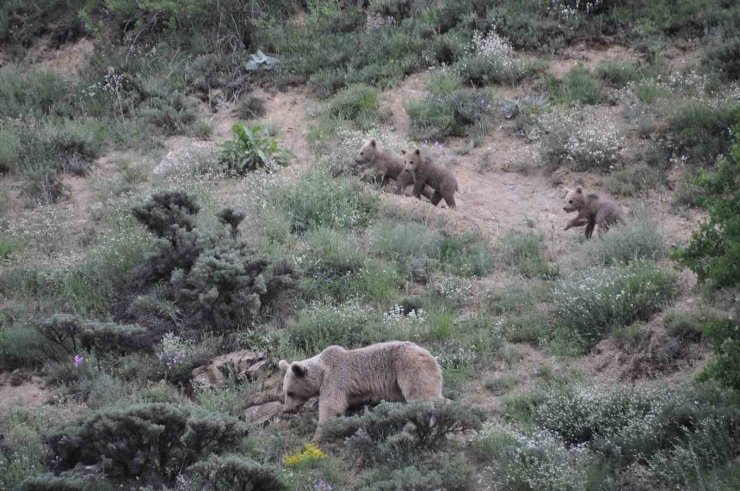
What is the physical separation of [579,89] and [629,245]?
567 centimetres

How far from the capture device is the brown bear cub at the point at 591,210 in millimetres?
13023

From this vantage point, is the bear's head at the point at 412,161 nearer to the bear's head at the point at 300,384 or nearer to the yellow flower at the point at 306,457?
the bear's head at the point at 300,384

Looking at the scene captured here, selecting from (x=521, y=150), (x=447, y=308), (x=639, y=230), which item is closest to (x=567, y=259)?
(x=639, y=230)

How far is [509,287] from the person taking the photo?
1159cm

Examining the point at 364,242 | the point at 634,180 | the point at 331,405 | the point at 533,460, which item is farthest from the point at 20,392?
the point at 634,180

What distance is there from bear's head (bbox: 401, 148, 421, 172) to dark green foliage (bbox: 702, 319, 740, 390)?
7836mm

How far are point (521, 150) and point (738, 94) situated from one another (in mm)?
3542

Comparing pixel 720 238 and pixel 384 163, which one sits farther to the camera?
pixel 384 163

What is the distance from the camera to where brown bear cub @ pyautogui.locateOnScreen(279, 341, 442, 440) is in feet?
29.8

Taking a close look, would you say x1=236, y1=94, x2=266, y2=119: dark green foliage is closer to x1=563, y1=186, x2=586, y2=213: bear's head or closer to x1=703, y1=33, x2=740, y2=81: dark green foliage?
x1=563, y1=186, x2=586, y2=213: bear's head

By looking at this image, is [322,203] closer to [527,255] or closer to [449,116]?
[527,255]

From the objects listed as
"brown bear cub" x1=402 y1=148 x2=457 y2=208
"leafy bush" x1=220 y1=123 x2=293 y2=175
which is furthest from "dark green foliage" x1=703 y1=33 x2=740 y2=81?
"leafy bush" x1=220 y1=123 x2=293 y2=175

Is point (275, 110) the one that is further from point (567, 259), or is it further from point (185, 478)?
point (185, 478)

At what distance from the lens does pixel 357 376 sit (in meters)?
9.25
